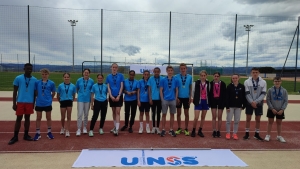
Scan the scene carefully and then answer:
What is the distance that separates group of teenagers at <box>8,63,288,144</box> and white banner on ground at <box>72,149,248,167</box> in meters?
1.28

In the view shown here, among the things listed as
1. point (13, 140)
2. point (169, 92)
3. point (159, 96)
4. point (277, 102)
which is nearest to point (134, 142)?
point (159, 96)

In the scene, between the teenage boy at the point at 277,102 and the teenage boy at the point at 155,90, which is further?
the teenage boy at the point at 155,90

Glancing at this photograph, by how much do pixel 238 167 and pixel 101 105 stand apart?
3.80 metres

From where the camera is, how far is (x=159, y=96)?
646cm

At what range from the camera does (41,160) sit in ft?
14.8

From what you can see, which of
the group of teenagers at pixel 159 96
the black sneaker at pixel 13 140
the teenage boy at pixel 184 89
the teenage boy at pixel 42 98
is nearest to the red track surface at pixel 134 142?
the black sneaker at pixel 13 140

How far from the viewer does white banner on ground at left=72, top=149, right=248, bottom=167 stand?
4379 mm

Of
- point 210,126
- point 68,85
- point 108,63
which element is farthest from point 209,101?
point 108,63

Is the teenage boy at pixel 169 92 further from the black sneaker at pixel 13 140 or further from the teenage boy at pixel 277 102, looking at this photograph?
the black sneaker at pixel 13 140

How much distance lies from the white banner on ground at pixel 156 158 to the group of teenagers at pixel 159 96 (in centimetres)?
128

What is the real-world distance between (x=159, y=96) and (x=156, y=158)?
2.18m

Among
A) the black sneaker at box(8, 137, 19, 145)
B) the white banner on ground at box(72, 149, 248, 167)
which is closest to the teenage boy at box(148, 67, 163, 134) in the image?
the white banner on ground at box(72, 149, 248, 167)

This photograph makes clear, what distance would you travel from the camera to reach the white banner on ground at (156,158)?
4379 mm

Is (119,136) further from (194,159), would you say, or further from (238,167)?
(238,167)
